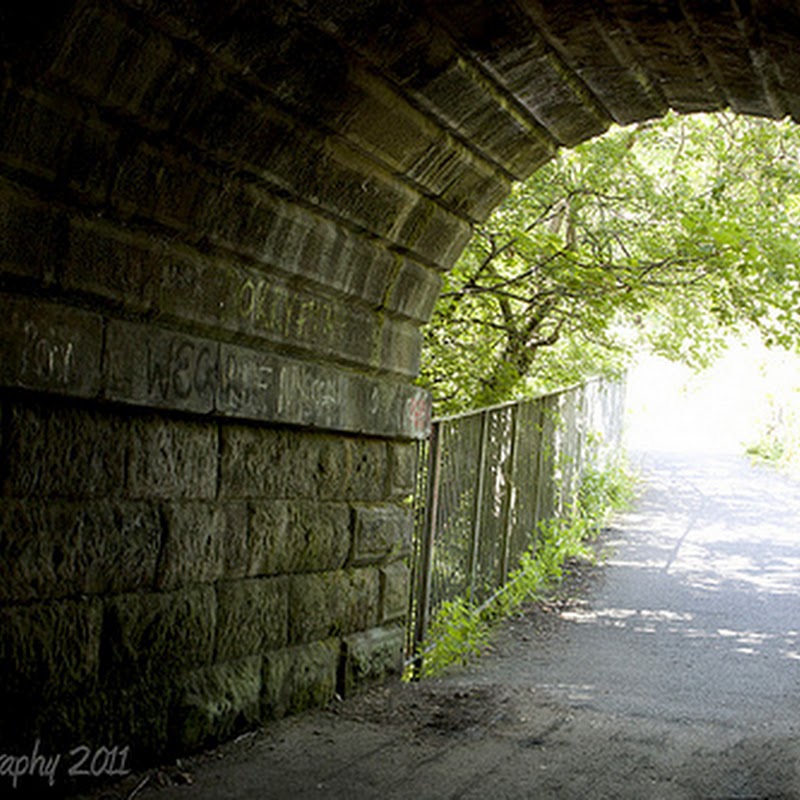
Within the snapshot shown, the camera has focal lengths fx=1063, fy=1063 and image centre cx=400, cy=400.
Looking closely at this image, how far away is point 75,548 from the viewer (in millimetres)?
3604

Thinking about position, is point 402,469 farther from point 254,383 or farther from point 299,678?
point 254,383

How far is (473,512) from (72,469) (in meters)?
5.54

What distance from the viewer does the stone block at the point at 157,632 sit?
150 inches

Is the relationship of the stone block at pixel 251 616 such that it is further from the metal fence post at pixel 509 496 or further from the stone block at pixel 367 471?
→ the metal fence post at pixel 509 496

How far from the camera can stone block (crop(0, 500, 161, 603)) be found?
3.36m

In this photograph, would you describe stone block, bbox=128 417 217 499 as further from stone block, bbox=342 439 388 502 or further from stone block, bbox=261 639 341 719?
stone block, bbox=342 439 388 502

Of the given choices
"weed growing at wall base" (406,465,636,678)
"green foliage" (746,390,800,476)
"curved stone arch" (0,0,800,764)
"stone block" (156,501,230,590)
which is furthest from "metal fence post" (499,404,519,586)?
"green foliage" (746,390,800,476)

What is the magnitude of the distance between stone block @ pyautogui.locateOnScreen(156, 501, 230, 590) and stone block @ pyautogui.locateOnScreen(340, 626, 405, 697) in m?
1.31

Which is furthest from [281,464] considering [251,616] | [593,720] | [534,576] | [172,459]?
[534,576]

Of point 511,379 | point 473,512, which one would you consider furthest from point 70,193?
point 511,379

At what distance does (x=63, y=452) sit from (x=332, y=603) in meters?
2.09

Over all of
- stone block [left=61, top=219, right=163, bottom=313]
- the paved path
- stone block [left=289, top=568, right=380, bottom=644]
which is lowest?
the paved path

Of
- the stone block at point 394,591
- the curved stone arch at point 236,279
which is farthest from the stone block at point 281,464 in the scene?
the stone block at point 394,591

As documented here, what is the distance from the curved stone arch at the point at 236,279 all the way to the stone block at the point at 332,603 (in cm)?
2
